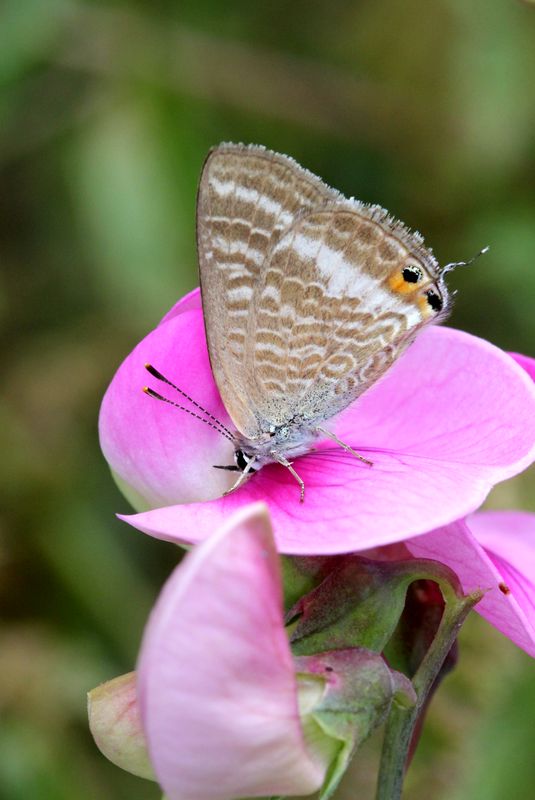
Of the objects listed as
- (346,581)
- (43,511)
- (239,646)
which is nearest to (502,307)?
(43,511)

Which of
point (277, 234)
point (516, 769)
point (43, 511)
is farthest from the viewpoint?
point (43, 511)

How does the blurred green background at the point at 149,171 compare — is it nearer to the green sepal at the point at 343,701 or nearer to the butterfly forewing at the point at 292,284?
the butterfly forewing at the point at 292,284

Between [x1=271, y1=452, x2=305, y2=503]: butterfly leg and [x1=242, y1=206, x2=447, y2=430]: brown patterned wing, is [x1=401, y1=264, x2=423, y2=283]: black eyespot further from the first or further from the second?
[x1=271, y1=452, x2=305, y2=503]: butterfly leg

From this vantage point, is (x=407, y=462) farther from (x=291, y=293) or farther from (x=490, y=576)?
(x=291, y=293)

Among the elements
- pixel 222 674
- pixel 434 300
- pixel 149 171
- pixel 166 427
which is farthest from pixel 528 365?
pixel 149 171

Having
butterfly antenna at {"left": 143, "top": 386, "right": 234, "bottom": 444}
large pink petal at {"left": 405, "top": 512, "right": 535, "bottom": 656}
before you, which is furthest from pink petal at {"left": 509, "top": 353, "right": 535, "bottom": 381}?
butterfly antenna at {"left": 143, "top": 386, "right": 234, "bottom": 444}

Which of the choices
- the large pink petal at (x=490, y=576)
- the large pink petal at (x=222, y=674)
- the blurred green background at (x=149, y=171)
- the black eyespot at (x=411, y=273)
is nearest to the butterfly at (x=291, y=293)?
the black eyespot at (x=411, y=273)

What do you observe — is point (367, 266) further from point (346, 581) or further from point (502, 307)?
point (502, 307)
